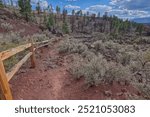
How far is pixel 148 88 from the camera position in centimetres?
550

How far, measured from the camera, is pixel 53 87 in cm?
611

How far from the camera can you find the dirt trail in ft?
17.0

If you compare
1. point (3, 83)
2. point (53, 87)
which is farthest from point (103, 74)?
point (3, 83)

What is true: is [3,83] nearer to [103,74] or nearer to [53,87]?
[53,87]

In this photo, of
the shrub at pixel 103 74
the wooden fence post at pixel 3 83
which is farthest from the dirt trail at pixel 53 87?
the wooden fence post at pixel 3 83

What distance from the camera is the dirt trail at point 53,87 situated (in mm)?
5191

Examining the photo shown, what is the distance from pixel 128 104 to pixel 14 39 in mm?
11203

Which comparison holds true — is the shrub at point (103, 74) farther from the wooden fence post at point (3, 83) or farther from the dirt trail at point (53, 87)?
the wooden fence post at point (3, 83)

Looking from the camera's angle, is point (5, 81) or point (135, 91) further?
point (135, 91)

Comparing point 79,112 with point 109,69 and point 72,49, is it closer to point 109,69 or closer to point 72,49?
point 109,69

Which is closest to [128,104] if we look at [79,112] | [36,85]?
[79,112]

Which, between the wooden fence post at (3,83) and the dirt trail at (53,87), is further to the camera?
the dirt trail at (53,87)

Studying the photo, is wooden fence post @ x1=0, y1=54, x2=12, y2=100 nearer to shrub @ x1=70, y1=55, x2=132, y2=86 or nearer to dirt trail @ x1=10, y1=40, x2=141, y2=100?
dirt trail @ x1=10, y1=40, x2=141, y2=100

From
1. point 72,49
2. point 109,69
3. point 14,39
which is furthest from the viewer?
point 14,39
